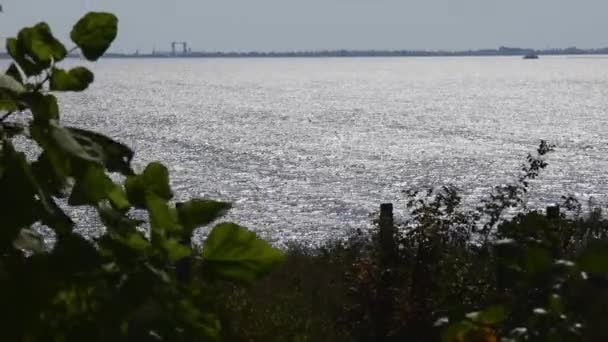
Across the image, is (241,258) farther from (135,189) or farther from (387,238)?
(387,238)

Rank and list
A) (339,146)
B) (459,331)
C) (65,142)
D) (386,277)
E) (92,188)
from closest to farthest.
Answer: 1. (65,142)
2. (92,188)
3. (459,331)
4. (386,277)
5. (339,146)

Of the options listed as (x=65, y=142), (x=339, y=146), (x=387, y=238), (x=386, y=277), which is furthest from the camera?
(x=339, y=146)

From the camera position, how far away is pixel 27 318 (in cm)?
97

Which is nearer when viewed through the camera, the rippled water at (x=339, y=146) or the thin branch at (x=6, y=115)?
the thin branch at (x=6, y=115)

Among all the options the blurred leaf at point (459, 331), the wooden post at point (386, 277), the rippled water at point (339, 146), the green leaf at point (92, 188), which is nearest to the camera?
the green leaf at point (92, 188)

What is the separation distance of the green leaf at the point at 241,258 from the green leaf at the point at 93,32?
252 mm

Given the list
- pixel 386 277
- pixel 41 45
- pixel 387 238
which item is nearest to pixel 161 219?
pixel 41 45

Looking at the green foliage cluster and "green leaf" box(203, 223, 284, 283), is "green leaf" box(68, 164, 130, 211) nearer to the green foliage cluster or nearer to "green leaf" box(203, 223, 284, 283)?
the green foliage cluster

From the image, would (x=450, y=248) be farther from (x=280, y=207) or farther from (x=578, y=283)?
(x=280, y=207)

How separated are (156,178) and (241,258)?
159 mm

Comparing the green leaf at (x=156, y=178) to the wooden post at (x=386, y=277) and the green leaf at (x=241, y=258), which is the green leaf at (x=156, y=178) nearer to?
the green leaf at (x=241, y=258)

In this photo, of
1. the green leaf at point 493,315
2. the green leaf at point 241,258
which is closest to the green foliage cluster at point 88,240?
the green leaf at point 241,258

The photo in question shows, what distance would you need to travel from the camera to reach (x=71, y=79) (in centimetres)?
116

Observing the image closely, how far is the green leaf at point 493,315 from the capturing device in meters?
1.22
